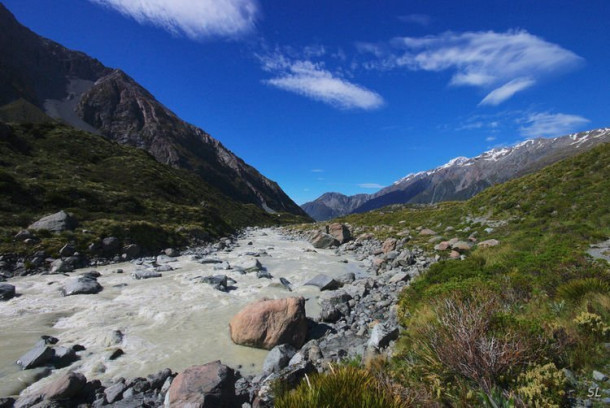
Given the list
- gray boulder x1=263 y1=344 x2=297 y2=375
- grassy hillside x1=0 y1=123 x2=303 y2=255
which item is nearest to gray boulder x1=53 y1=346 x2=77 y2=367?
gray boulder x1=263 y1=344 x2=297 y2=375

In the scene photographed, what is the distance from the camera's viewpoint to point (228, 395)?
18.5 ft

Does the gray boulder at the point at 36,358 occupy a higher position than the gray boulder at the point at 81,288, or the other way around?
the gray boulder at the point at 81,288

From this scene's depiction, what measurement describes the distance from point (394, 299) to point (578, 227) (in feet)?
39.1

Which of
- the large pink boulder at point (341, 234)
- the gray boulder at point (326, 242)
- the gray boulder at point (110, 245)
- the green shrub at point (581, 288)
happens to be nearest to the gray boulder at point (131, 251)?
the gray boulder at point (110, 245)

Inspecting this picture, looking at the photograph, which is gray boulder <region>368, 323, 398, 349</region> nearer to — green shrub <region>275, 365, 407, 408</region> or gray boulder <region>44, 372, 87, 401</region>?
green shrub <region>275, 365, 407, 408</region>

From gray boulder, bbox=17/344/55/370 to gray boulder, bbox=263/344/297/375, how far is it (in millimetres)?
5786

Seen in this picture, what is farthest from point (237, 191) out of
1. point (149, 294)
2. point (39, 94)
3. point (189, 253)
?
point (149, 294)

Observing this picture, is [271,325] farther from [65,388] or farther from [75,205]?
[75,205]

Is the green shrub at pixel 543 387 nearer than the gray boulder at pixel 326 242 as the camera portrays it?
Yes

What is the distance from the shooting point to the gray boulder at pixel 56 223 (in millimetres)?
20938

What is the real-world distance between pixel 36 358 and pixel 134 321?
10.7 ft

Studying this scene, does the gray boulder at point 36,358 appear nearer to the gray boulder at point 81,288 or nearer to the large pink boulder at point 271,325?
the large pink boulder at point 271,325

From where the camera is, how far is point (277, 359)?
7.49 meters

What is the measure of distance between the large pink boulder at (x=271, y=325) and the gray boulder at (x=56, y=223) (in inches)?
790
